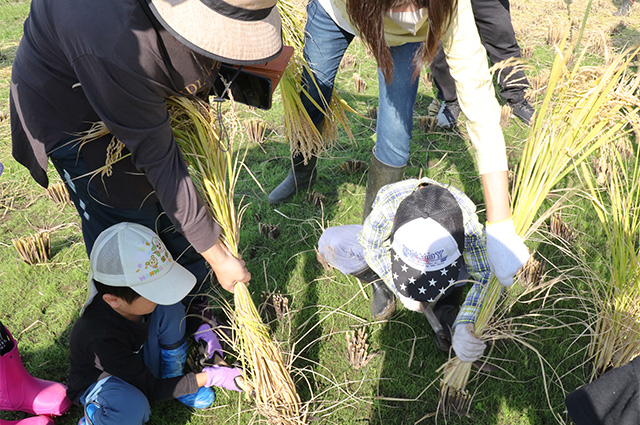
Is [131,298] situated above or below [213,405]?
above

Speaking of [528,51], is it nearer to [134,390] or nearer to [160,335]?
[160,335]

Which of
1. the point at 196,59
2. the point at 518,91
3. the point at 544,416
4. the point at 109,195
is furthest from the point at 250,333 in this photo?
the point at 518,91

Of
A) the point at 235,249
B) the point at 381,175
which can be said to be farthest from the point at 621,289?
the point at 235,249

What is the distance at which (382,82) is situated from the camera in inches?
89.0

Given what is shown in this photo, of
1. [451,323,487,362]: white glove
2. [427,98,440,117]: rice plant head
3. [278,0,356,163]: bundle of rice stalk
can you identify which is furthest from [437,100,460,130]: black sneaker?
[451,323,487,362]: white glove

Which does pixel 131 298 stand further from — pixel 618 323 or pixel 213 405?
pixel 618 323

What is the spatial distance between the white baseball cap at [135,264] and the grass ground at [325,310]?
0.55m

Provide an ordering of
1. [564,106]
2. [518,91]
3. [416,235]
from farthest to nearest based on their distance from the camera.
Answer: [518,91]
[416,235]
[564,106]

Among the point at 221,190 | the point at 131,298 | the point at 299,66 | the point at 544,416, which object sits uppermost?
the point at 299,66

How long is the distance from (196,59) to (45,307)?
6.14 feet

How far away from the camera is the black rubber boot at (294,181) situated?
3.12 meters

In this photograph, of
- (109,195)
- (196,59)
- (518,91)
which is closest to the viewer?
(196,59)

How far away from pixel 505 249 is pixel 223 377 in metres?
1.31

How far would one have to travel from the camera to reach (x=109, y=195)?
186 cm
